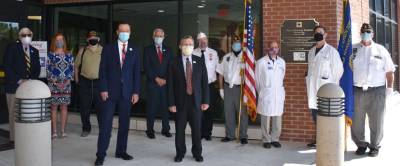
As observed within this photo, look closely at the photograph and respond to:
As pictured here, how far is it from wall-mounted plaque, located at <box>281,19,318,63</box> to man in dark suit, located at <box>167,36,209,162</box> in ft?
6.79

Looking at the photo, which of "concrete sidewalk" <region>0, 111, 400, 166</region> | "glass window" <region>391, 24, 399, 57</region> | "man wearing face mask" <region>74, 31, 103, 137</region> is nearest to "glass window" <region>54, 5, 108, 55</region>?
"man wearing face mask" <region>74, 31, 103, 137</region>

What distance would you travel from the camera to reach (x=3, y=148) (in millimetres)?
7023

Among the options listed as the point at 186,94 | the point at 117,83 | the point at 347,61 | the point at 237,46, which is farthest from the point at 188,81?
the point at 347,61

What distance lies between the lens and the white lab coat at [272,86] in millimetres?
7258

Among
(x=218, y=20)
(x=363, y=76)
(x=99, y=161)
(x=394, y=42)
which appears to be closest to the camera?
(x=99, y=161)

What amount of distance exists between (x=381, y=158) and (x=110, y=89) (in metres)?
4.24

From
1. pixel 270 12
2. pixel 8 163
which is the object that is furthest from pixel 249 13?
pixel 8 163

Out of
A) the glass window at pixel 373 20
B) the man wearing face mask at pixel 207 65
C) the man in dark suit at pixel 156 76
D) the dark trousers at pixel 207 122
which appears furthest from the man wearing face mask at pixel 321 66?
the glass window at pixel 373 20

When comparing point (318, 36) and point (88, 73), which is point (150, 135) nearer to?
point (88, 73)

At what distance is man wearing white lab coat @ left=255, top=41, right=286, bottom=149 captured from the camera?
726cm

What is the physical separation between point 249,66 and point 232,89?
59 centimetres

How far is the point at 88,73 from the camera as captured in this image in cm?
809

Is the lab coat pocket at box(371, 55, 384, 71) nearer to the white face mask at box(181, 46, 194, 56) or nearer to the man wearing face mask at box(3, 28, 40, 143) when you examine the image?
the white face mask at box(181, 46, 194, 56)

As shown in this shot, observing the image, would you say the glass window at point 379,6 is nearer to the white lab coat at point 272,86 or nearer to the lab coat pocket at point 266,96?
the white lab coat at point 272,86
